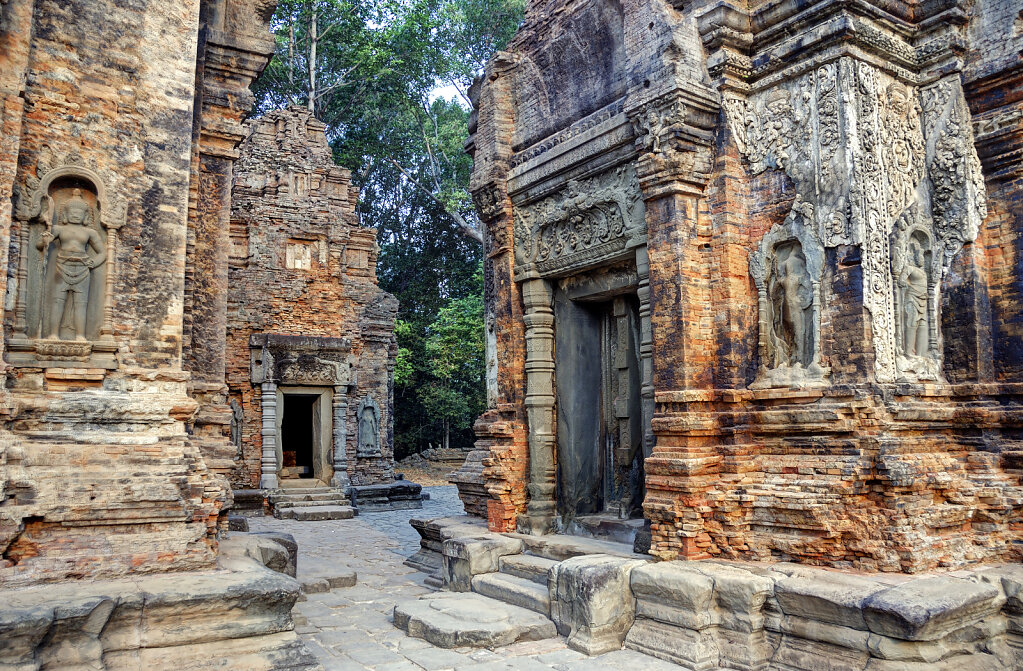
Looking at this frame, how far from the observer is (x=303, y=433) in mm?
22172

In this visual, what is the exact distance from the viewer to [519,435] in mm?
9320

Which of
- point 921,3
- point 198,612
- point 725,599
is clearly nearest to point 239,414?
point 198,612

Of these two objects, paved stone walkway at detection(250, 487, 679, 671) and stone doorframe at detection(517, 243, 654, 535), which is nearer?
paved stone walkway at detection(250, 487, 679, 671)

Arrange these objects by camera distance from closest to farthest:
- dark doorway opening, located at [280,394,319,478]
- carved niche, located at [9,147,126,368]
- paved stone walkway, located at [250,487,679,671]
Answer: paved stone walkway, located at [250,487,679,671] < carved niche, located at [9,147,126,368] < dark doorway opening, located at [280,394,319,478]

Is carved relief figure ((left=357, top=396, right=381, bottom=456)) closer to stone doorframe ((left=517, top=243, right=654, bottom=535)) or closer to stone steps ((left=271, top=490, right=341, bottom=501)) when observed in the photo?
stone steps ((left=271, top=490, right=341, bottom=501))

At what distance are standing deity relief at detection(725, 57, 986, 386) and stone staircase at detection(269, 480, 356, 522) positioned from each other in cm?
1133

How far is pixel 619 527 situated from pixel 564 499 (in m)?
0.96

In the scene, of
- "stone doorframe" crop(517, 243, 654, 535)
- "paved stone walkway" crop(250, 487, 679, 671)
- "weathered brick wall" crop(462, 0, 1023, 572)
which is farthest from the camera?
"stone doorframe" crop(517, 243, 654, 535)

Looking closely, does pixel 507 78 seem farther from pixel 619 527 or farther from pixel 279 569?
pixel 279 569

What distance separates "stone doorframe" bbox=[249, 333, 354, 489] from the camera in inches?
688

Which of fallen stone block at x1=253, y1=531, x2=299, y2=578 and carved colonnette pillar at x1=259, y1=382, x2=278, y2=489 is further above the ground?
carved colonnette pillar at x1=259, y1=382, x2=278, y2=489

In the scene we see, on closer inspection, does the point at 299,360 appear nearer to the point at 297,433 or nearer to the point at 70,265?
the point at 297,433

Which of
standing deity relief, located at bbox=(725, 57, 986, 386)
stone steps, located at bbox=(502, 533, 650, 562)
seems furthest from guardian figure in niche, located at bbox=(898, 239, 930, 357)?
stone steps, located at bbox=(502, 533, 650, 562)

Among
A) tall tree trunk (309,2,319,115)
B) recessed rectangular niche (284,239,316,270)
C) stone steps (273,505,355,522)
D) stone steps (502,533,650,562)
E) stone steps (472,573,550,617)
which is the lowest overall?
stone steps (273,505,355,522)
